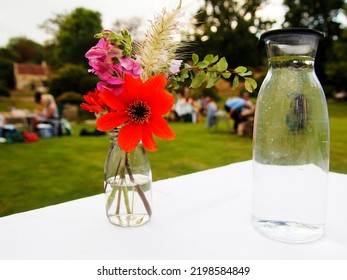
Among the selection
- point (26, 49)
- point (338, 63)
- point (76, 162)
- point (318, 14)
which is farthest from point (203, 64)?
point (26, 49)

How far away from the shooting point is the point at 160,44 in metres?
0.78

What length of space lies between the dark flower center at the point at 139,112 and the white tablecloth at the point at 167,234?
1.01ft

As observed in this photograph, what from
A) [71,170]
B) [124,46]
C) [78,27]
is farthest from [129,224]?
[78,27]

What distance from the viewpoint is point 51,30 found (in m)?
33.0

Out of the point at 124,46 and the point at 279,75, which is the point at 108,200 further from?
the point at 279,75

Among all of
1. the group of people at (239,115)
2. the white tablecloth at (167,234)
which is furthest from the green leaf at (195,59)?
the group of people at (239,115)

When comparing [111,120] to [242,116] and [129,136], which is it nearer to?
[129,136]

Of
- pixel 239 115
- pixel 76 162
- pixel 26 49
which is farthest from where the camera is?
pixel 26 49

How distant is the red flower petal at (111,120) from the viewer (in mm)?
759

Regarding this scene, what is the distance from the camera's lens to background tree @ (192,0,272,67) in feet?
102

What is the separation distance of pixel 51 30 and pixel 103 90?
36323 millimetres

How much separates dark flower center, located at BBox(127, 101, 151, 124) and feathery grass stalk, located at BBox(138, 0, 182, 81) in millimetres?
80

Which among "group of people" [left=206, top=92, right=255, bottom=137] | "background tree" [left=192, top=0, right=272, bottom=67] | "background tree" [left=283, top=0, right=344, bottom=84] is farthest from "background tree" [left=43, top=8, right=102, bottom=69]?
"group of people" [left=206, top=92, right=255, bottom=137]

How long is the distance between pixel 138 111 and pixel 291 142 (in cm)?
39
